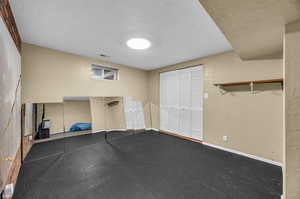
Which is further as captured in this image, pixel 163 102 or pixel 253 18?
pixel 163 102

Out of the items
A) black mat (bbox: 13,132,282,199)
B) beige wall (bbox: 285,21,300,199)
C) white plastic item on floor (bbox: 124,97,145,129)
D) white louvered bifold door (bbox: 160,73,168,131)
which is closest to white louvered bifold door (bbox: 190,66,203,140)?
black mat (bbox: 13,132,282,199)

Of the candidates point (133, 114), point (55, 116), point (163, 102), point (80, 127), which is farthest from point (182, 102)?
point (55, 116)

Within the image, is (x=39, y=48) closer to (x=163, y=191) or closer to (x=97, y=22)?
(x=97, y=22)

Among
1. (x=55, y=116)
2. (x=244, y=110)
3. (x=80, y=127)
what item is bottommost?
(x=80, y=127)

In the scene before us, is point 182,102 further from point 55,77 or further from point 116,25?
point 55,77

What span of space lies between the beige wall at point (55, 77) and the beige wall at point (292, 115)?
12.5ft

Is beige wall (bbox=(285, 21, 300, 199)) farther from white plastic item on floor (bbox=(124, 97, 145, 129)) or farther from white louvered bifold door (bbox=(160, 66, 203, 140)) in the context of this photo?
white plastic item on floor (bbox=(124, 97, 145, 129))

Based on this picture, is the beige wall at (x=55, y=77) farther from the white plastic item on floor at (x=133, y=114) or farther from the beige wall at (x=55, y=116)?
the white plastic item on floor at (x=133, y=114)

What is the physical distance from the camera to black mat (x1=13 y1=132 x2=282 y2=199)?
1.51m

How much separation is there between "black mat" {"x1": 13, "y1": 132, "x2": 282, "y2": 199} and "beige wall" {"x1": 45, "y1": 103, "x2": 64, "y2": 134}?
1.33ft

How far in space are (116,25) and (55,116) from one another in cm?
264

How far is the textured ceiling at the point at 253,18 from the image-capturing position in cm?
97

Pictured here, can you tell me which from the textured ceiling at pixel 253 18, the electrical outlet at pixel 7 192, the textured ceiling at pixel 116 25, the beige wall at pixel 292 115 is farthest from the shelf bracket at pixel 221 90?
the electrical outlet at pixel 7 192

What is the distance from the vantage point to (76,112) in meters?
3.27
